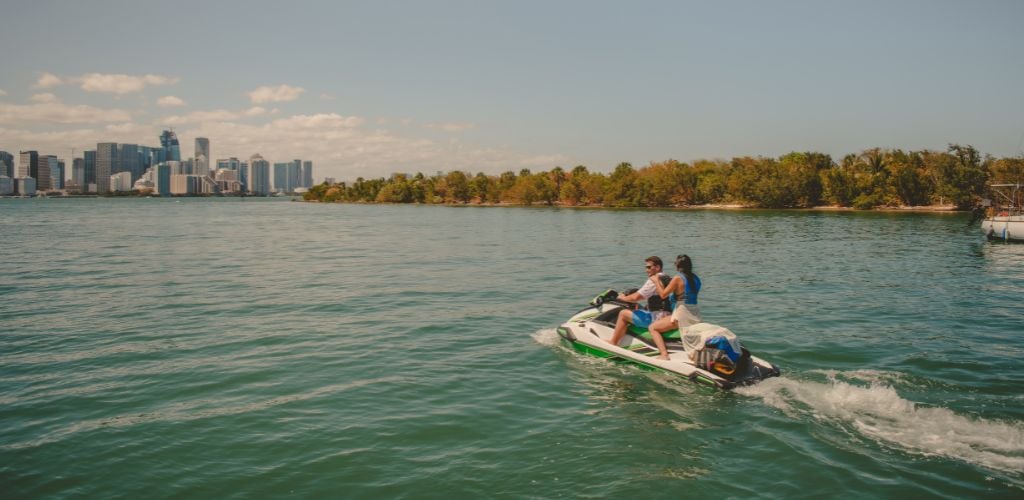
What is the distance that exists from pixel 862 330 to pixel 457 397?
38.1ft

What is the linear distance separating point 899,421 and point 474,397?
6.93 m

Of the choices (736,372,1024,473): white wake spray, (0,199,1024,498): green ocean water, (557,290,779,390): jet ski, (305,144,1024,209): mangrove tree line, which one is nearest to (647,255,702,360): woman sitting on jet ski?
(557,290,779,390): jet ski

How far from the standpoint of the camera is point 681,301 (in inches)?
499

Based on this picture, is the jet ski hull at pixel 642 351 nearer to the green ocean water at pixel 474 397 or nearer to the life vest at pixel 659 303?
the green ocean water at pixel 474 397

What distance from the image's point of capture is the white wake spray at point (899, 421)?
A: 897 centimetres

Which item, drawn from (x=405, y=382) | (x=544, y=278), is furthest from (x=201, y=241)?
(x=405, y=382)

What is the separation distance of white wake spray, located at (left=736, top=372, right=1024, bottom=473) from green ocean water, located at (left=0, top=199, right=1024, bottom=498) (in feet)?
0.14

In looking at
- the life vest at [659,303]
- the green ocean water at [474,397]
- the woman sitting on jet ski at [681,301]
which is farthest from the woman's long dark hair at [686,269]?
the green ocean water at [474,397]

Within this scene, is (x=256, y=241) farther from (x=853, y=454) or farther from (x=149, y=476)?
(x=853, y=454)

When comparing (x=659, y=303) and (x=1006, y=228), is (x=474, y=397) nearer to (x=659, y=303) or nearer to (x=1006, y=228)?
A: (x=659, y=303)

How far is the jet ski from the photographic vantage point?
37.9ft

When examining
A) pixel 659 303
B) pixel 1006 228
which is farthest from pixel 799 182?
pixel 659 303

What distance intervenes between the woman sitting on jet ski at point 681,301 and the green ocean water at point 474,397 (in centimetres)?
100

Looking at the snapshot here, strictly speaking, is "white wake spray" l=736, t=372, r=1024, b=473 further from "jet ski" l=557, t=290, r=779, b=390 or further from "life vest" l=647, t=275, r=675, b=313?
"life vest" l=647, t=275, r=675, b=313
